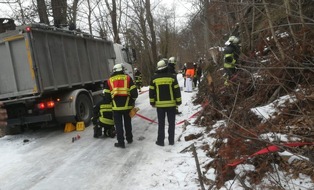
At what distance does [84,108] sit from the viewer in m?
9.76

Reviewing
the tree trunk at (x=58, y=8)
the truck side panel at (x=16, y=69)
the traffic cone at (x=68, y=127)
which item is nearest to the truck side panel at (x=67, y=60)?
the truck side panel at (x=16, y=69)

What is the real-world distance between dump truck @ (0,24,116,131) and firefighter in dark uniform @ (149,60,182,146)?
2937mm

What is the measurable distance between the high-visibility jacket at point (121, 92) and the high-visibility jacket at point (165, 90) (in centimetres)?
52

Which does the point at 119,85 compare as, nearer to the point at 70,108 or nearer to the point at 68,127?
the point at 70,108

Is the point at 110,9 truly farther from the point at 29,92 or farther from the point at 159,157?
the point at 159,157

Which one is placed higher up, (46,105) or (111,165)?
(46,105)

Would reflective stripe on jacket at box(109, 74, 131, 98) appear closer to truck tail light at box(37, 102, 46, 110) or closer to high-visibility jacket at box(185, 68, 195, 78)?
truck tail light at box(37, 102, 46, 110)

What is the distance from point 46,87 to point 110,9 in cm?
1940

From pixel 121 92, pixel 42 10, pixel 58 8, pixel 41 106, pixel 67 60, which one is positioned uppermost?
pixel 58 8

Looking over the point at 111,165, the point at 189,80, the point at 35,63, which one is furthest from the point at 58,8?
the point at 111,165

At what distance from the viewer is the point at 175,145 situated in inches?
268

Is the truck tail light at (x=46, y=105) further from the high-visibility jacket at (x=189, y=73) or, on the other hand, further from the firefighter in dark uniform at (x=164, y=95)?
the high-visibility jacket at (x=189, y=73)

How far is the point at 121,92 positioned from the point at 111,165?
67.3 inches

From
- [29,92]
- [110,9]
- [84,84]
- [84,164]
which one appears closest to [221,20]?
[84,84]
